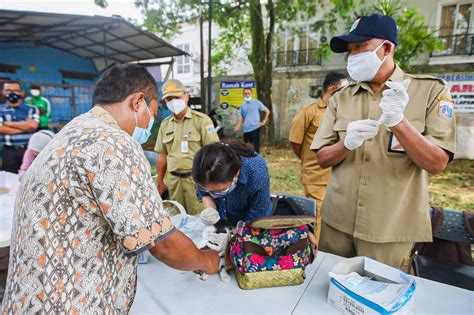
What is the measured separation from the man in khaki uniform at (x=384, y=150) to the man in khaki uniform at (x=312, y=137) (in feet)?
4.51

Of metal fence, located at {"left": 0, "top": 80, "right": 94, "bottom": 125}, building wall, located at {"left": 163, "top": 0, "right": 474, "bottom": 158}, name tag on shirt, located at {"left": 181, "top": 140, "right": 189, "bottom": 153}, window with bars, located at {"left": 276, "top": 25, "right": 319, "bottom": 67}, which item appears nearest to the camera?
name tag on shirt, located at {"left": 181, "top": 140, "right": 189, "bottom": 153}

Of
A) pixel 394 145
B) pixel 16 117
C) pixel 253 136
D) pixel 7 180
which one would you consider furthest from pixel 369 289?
pixel 253 136

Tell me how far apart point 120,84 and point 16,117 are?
3331mm

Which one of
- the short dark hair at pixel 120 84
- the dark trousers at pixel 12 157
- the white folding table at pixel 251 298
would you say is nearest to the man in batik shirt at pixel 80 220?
the short dark hair at pixel 120 84

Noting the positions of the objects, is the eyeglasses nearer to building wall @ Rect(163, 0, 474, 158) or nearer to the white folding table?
the white folding table

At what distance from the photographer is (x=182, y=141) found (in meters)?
2.89

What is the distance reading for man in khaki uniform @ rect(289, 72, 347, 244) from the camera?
2943 millimetres

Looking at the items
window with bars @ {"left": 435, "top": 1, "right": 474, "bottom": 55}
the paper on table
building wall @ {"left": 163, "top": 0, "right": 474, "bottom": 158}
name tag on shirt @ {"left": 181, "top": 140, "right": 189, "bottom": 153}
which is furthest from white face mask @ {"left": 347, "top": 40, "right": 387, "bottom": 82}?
window with bars @ {"left": 435, "top": 1, "right": 474, "bottom": 55}

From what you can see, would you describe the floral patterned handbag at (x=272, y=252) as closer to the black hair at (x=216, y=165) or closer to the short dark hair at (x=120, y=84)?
the black hair at (x=216, y=165)

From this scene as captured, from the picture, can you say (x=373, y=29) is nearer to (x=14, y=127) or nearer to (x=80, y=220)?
(x=80, y=220)

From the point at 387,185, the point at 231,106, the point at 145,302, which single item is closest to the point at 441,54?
the point at 231,106

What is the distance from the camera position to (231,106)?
8773 millimetres

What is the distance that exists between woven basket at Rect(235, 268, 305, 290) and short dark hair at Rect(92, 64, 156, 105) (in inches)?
32.8

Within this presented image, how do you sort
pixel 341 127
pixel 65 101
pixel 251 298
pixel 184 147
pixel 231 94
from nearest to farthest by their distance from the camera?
pixel 251 298 → pixel 341 127 → pixel 184 147 → pixel 65 101 → pixel 231 94
